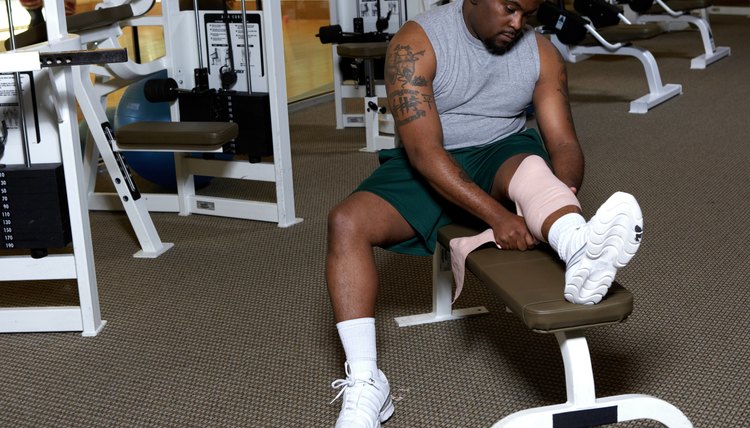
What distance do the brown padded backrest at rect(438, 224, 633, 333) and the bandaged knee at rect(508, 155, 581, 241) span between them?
0.06 meters

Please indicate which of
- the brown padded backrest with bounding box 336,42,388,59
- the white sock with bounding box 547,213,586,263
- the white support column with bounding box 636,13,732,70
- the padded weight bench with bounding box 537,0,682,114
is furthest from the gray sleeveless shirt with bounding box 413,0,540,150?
the white support column with bounding box 636,13,732,70

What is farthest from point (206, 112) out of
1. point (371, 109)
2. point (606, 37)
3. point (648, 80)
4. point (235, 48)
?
point (648, 80)

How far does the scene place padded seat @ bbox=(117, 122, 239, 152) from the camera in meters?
2.80

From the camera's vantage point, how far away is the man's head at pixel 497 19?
5.95ft

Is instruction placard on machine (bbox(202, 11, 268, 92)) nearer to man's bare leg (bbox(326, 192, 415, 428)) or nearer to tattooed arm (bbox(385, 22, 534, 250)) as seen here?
tattooed arm (bbox(385, 22, 534, 250))

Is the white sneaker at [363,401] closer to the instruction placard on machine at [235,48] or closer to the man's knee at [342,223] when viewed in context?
the man's knee at [342,223]

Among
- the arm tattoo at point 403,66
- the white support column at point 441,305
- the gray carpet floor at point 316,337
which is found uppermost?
the arm tattoo at point 403,66

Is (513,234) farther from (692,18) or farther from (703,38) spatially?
(703,38)

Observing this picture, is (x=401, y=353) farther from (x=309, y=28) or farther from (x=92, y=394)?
(x=309, y=28)

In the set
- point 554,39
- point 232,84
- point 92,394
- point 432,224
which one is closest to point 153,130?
point 232,84

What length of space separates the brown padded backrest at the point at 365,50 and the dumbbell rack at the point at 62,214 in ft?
5.76

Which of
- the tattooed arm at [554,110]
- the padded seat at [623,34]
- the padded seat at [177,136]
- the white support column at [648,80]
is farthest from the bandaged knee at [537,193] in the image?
the padded seat at [623,34]

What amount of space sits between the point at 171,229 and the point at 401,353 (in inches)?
52.1

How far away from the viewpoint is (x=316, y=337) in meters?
2.20
